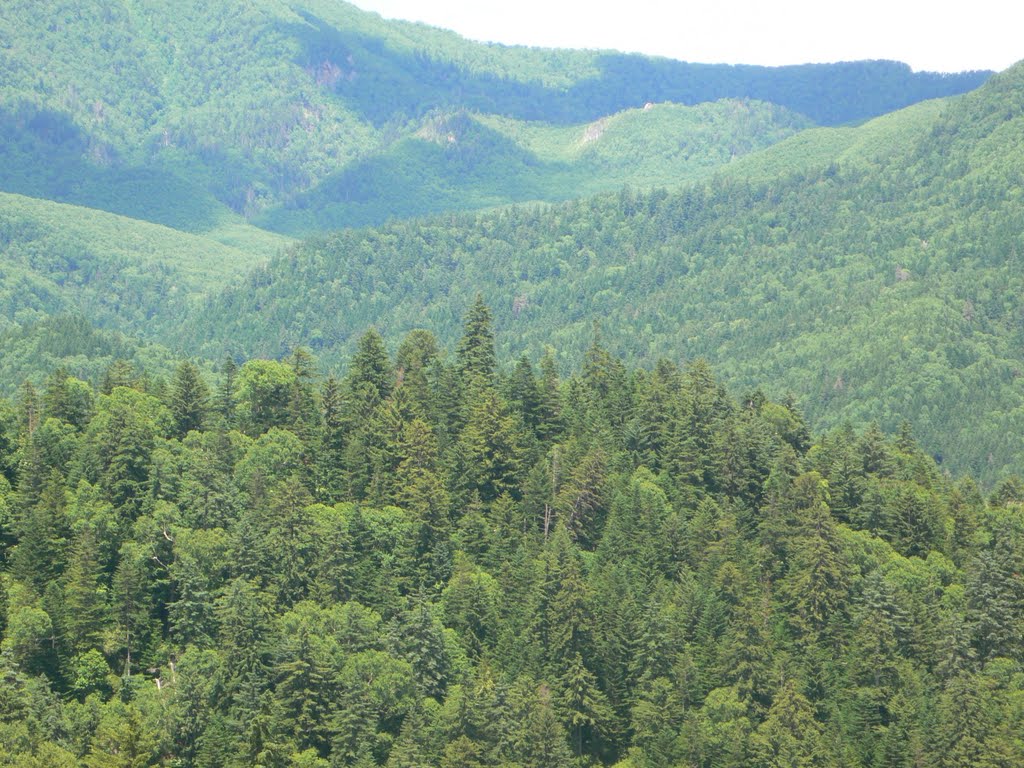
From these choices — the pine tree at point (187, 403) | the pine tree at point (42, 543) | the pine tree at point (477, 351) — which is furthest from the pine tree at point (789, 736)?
the pine tree at point (187, 403)

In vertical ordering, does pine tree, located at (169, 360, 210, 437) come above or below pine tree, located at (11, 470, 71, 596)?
above

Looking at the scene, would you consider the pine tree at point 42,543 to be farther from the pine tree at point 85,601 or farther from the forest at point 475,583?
the pine tree at point 85,601

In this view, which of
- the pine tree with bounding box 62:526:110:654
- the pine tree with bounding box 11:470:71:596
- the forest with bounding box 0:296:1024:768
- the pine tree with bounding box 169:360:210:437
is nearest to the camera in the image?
the forest with bounding box 0:296:1024:768

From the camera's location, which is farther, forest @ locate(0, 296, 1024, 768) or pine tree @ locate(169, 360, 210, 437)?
pine tree @ locate(169, 360, 210, 437)

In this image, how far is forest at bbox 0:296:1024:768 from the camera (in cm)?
13775

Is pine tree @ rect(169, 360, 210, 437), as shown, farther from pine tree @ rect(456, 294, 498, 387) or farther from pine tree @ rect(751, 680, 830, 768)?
pine tree @ rect(751, 680, 830, 768)

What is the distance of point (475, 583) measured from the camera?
499ft

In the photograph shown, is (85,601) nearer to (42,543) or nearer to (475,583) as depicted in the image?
(42,543)

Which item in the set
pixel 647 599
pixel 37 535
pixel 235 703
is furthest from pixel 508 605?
pixel 37 535

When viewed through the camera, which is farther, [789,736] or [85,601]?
[789,736]

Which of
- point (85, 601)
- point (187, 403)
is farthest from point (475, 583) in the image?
point (187, 403)

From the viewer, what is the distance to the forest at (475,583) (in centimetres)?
13775

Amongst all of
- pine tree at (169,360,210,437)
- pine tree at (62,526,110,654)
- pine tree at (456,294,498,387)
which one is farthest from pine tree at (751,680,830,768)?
pine tree at (169,360,210,437)

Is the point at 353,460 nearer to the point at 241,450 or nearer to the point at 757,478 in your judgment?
the point at 241,450
